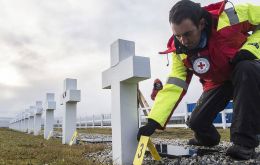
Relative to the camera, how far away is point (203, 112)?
339cm

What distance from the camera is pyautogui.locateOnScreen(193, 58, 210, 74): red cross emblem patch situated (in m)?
2.83

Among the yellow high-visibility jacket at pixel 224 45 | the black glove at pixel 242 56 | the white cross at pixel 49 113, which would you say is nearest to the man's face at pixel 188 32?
the yellow high-visibility jacket at pixel 224 45

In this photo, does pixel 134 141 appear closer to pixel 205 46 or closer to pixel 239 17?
pixel 205 46

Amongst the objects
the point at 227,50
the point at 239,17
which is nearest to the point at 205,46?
the point at 227,50

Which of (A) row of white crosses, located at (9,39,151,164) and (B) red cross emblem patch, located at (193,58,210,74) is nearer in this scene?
(B) red cross emblem patch, located at (193,58,210,74)

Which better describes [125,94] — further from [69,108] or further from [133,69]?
[69,108]

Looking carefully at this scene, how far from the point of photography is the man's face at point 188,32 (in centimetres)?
256

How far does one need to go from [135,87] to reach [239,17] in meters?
1.32

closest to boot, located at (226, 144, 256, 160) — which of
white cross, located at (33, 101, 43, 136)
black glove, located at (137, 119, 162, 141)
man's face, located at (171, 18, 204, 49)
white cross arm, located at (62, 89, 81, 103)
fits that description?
black glove, located at (137, 119, 162, 141)

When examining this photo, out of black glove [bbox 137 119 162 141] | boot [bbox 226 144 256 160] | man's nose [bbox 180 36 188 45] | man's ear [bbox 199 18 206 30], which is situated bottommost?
boot [bbox 226 144 256 160]

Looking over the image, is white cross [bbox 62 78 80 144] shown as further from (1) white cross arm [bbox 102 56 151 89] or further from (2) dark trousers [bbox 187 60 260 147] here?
(2) dark trousers [bbox 187 60 260 147]

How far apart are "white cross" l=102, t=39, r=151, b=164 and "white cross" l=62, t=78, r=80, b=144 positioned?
135 inches

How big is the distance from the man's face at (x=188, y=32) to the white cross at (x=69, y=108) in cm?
451

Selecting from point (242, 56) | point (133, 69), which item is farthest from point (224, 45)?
point (133, 69)
